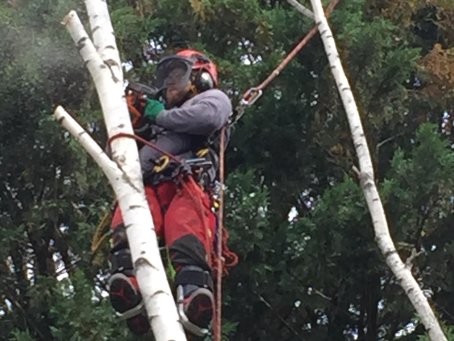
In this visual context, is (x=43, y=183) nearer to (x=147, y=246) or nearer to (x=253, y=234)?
(x=253, y=234)

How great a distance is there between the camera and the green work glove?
5430 mm

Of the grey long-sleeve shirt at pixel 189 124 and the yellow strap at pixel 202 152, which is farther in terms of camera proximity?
the yellow strap at pixel 202 152

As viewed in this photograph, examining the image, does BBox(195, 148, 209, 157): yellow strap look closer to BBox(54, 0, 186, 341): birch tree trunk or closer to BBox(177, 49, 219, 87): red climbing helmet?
BBox(177, 49, 219, 87): red climbing helmet

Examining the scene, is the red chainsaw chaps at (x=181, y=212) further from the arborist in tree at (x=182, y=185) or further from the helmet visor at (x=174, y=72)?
the helmet visor at (x=174, y=72)

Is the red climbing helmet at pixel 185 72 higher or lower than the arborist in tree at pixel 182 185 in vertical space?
higher

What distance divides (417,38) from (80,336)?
3.93m

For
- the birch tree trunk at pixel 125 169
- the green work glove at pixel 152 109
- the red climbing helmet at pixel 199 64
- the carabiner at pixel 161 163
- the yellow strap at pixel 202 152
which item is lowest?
the birch tree trunk at pixel 125 169

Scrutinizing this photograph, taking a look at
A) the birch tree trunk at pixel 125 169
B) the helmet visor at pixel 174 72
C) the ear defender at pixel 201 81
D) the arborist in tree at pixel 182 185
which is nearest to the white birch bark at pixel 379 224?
the arborist in tree at pixel 182 185

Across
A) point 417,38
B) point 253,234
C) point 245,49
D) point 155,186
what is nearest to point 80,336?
point 253,234

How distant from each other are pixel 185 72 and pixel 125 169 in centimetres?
124

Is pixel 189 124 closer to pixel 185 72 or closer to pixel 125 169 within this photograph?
pixel 185 72

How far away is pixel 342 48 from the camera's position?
8.60 m

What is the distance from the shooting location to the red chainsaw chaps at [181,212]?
5.37 meters

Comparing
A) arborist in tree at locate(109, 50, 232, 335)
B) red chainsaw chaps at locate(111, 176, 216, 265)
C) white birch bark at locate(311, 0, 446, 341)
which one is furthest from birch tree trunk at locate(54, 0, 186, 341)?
white birch bark at locate(311, 0, 446, 341)
